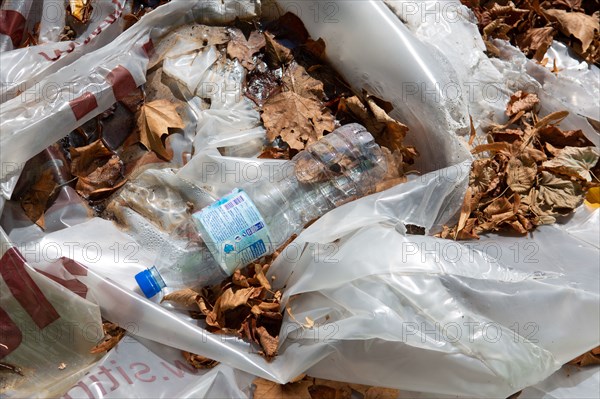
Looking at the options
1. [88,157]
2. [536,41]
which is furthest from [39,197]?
[536,41]

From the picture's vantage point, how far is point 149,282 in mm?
1340

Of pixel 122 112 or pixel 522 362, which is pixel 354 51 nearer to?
pixel 122 112

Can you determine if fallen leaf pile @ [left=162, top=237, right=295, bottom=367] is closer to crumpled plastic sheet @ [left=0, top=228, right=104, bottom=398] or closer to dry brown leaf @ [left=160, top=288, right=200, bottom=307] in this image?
dry brown leaf @ [left=160, top=288, right=200, bottom=307]

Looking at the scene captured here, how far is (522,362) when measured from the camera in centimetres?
121

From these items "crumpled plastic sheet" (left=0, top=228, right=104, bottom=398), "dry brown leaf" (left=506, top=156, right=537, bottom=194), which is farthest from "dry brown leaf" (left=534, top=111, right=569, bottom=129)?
"crumpled plastic sheet" (left=0, top=228, right=104, bottom=398)

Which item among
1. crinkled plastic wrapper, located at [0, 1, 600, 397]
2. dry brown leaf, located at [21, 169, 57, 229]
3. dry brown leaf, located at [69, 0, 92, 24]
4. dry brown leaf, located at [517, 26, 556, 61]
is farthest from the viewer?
dry brown leaf, located at [517, 26, 556, 61]

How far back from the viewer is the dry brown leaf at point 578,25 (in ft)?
6.17

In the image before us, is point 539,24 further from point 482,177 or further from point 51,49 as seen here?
point 51,49

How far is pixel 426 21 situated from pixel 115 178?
1.09 meters

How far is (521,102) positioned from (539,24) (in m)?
0.45

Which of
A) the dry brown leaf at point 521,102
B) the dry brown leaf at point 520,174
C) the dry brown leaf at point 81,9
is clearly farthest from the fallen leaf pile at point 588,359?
the dry brown leaf at point 81,9

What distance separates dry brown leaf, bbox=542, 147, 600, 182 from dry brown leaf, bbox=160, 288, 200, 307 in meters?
1.07

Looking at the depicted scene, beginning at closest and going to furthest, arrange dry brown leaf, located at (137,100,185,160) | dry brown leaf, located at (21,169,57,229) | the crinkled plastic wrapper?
1. the crinkled plastic wrapper
2. dry brown leaf, located at (21,169,57,229)
3. dry brown leaf, located at (137,100,185,160)

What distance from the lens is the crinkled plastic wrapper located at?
4.04 feet
